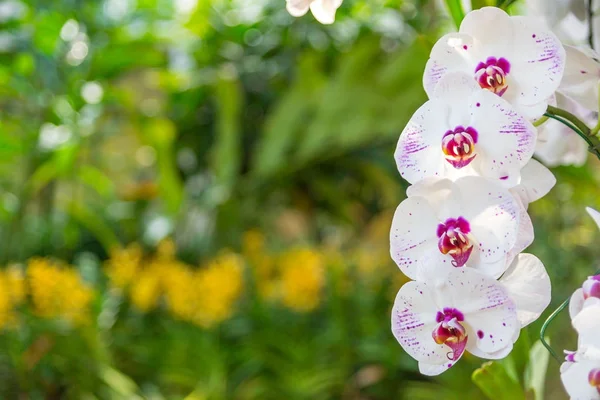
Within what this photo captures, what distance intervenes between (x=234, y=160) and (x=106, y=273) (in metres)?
0.27

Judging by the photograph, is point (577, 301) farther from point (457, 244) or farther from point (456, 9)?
point (456, 9)

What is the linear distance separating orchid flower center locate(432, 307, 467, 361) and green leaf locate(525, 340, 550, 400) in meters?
0.13

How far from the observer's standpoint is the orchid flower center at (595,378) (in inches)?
7.8

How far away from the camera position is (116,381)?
2.35 ft

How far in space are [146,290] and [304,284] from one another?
8.9 inches

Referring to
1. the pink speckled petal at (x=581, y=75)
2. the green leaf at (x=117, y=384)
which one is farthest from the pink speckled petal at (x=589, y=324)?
the green leaf at (x=117, y=384)

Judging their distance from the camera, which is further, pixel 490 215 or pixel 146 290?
pixel 146 290

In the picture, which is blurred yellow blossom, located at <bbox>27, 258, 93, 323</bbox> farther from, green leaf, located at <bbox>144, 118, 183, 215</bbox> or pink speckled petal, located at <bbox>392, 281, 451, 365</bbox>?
pink speckled petal, located at <bbox>392, 281, 451, 365</bbox>

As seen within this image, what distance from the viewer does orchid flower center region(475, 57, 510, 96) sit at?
0.75 ft

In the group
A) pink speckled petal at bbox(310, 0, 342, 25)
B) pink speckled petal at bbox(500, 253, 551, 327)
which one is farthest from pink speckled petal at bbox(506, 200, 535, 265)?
pink speckled petal at bbox(310, 0, 342, 25)

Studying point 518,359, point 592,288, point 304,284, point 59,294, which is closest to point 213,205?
point 304,284

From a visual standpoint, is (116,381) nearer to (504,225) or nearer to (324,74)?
(504,225)

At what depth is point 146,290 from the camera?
0.81 m

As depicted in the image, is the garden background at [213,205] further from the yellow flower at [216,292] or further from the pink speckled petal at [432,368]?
the pink speckled petal at [432,368]
